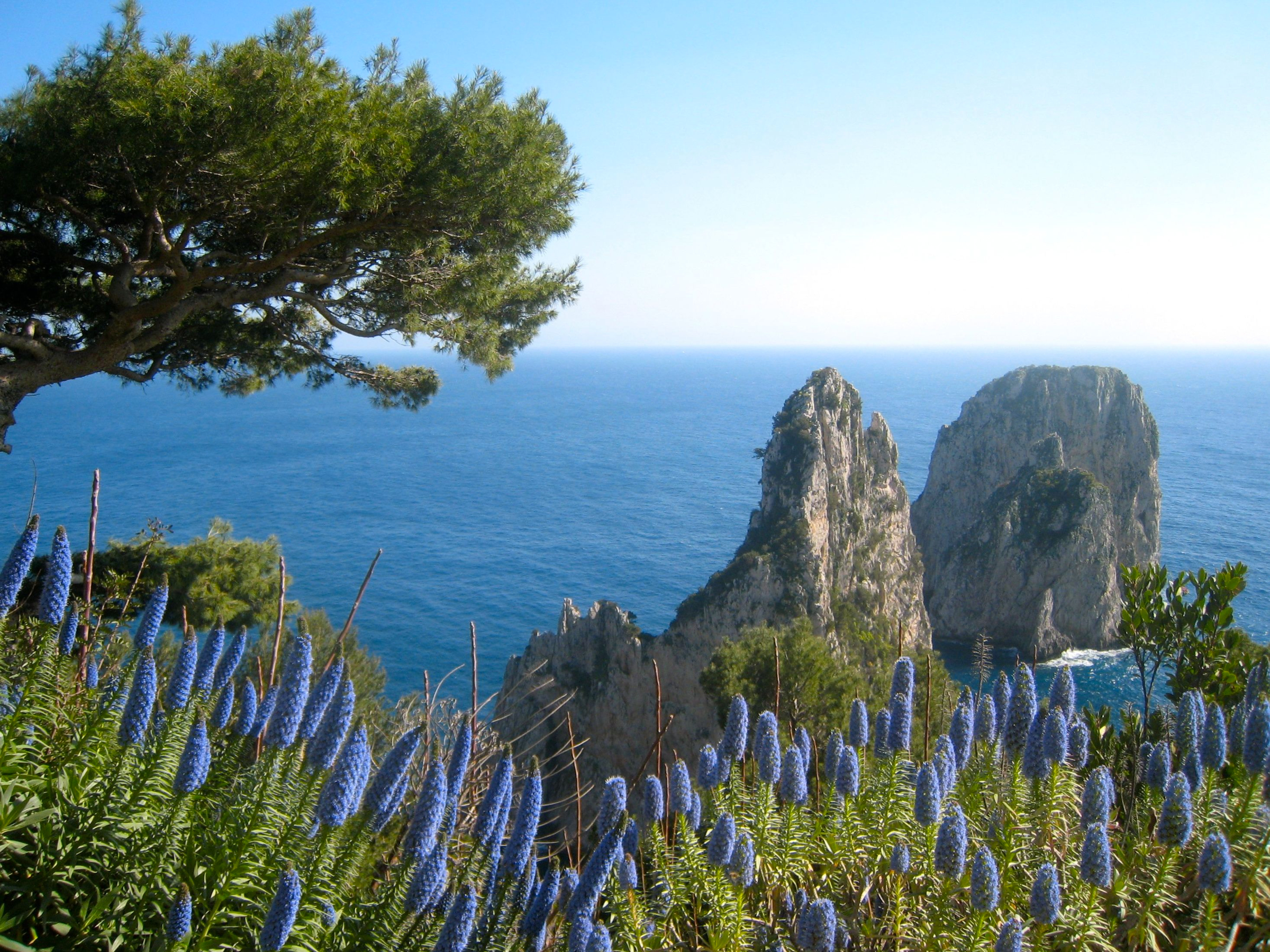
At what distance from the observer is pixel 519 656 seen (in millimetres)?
29641

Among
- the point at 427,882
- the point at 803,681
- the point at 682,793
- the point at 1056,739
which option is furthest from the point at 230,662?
the point at 803,681

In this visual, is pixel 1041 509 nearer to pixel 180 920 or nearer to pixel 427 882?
pixel 427 882

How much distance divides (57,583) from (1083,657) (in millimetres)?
50723

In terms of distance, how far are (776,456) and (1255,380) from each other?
210 metres

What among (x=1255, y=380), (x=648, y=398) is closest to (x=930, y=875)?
(x=648, y=398)

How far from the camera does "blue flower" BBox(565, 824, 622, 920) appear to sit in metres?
2.68

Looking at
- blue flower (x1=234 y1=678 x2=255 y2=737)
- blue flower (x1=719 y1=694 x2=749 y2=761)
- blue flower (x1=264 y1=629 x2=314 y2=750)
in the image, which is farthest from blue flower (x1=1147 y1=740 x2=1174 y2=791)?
blue flower (x1=234 y1=678 x2=255 y2=737)

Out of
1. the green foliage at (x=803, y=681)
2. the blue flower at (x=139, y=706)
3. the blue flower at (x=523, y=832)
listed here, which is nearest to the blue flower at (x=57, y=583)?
the blue flower at (x=139, y=706)

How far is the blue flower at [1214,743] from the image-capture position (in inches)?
160

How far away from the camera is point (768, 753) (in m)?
3.79

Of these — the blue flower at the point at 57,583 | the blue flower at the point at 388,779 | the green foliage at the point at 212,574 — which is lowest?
the green foliage at the point at 212,574

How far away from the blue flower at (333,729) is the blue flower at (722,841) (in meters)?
1.43

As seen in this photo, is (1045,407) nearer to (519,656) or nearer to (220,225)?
(519,656)

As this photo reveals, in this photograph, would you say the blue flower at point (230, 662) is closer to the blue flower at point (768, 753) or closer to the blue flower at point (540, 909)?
the blue flower at point (540, 909)
